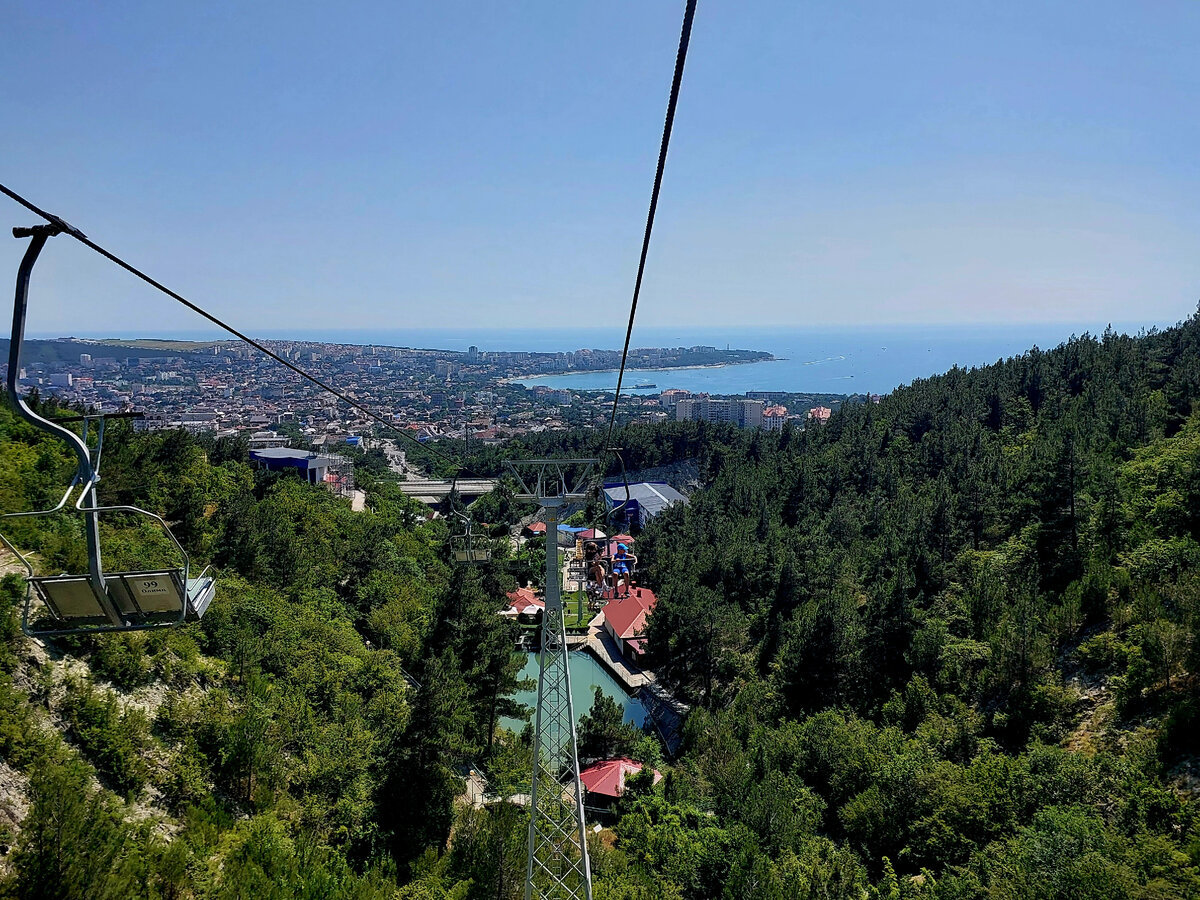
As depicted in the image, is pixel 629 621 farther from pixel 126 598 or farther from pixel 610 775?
pixel 126 598

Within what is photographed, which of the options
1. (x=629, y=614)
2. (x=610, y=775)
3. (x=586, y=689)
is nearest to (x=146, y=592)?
(x=610, y=775)

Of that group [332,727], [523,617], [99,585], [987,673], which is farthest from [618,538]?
[99,585]

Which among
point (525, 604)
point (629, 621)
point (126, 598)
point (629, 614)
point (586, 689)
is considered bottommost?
point (586, 689)

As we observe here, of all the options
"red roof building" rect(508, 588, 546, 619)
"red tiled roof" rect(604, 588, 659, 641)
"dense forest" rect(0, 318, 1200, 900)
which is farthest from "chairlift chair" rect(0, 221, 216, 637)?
"red roof building" rect(508, 588, 546, 619)

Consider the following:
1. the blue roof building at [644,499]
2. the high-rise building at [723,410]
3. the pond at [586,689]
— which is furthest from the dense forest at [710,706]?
the high-rise building at [723,410]

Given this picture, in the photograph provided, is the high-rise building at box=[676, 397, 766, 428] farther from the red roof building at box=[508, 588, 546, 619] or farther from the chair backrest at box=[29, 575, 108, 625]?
the chair backrest at box=[29, 575, 108, 625]

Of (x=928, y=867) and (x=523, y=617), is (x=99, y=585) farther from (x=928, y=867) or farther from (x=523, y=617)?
(x=523, y=617)
